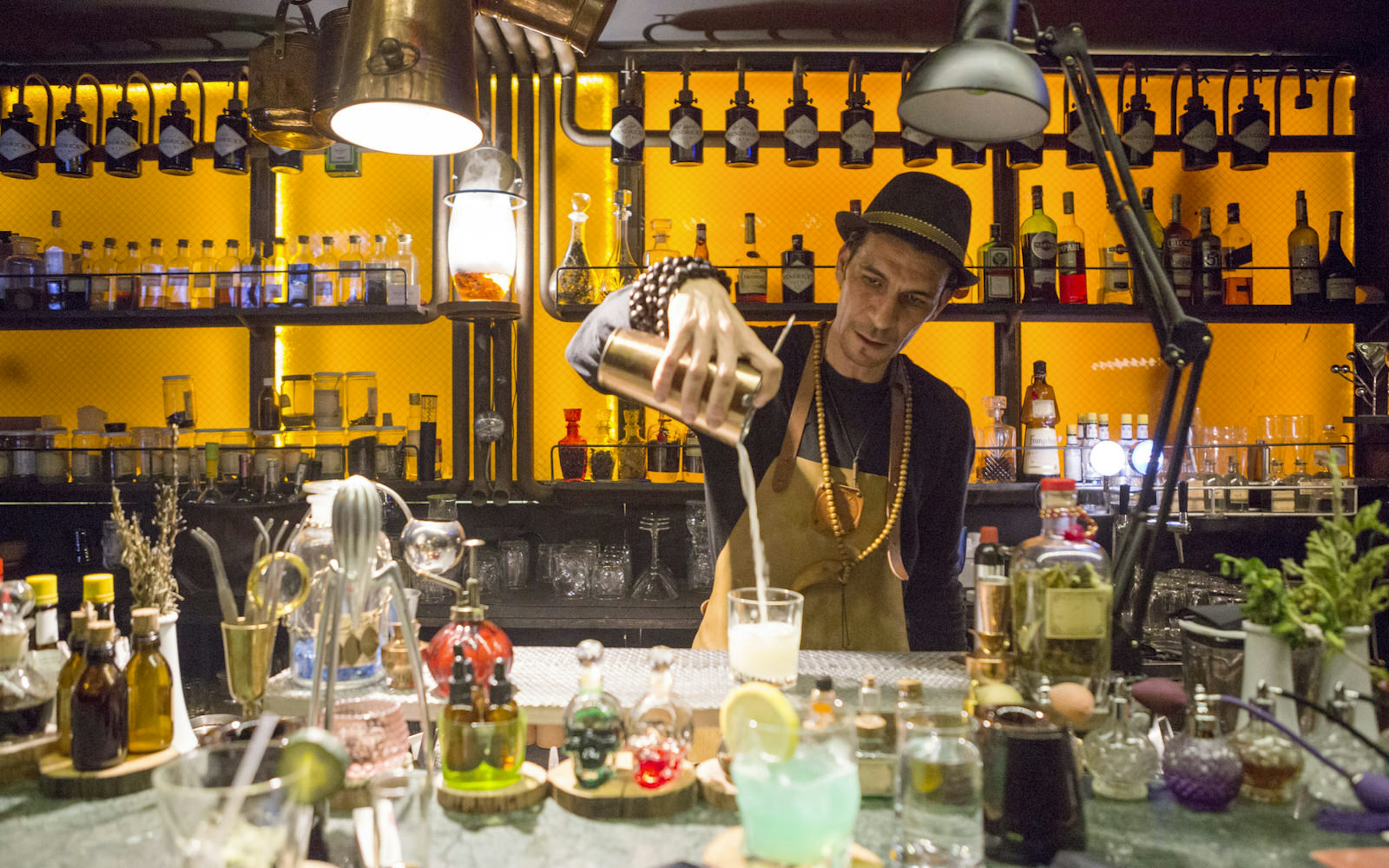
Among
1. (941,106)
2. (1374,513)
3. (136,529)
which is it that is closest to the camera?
(1374,513)

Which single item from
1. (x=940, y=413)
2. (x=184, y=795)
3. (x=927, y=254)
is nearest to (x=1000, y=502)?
(x=940, y=413)

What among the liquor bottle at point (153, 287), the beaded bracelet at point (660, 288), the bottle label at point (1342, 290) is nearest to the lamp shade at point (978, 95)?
the beaded bracelet at point (660, 288)

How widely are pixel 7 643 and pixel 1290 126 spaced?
4157 mm

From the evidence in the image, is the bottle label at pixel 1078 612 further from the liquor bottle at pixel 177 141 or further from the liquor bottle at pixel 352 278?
the liquor bottle at pixel 177 141

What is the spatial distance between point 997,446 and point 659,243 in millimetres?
1350

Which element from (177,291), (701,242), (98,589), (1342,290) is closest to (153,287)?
(177,291)

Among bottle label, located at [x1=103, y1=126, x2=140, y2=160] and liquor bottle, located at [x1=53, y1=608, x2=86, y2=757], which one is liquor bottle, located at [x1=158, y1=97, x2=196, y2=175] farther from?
liquor bottle, located at [x1=53, y1=608, x2=86, y2=757]

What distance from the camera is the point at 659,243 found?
319cm

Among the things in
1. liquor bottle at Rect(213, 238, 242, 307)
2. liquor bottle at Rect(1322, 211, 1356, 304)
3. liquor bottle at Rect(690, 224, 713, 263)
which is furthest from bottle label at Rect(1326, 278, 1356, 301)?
liquor bottle at Rect(213, 238, 242, 307)

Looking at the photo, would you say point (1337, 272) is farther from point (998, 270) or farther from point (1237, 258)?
point (998, 270)

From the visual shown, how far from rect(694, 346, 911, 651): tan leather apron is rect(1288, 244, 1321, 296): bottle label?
1.95m

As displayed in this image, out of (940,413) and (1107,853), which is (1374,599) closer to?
(1107,853)

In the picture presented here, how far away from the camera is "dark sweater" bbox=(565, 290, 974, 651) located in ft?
6.77

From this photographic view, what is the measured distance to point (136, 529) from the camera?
4.48 feet
